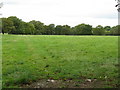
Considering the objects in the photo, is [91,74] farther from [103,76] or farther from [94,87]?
[94,87]

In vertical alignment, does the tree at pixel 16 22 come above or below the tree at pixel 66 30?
above

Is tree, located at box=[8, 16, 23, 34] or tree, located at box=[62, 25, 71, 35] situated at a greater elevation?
tree, located at box=[8, 16, 23, 34]

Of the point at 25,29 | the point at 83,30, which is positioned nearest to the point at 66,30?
the point at 83,30

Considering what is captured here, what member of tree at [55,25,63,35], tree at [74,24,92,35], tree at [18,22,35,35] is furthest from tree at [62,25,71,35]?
tree at [18,22,35,35]

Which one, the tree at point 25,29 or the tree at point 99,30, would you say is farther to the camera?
the tree at point 99,30

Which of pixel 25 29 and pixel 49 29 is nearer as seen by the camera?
pixel 25 29

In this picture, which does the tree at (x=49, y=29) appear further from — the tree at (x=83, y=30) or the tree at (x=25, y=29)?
the tree at (x=25, y=29)

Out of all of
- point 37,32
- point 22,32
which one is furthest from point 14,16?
point 37,32

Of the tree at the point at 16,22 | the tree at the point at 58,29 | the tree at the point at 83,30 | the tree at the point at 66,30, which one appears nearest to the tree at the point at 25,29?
the tree at the point at 16,22

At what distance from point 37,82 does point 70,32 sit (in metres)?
128

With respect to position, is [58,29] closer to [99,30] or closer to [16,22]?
[99,30]

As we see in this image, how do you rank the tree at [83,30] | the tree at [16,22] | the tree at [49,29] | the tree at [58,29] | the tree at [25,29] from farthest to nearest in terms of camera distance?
the tree at [58,29] → the tree at [49,29] → the tree at [83,30] → the tree at [25,29] → the tree at [16,22]

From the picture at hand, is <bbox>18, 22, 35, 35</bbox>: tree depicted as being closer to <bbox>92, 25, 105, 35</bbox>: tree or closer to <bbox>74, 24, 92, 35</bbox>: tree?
<bbox>74, 24, 92, 35</bbox>: tree

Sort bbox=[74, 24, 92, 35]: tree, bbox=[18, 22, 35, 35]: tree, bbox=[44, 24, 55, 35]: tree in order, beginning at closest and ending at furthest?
bbox=[18, 22, 35, 35]: tree, bbox=[74, 24, 92, 35]: tree, bbox=[44, 24, 55, 35]: tree
